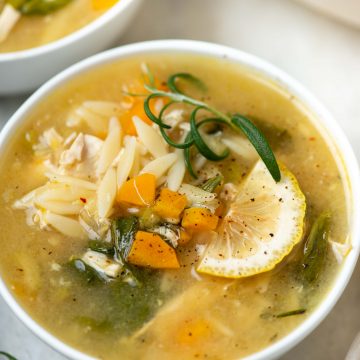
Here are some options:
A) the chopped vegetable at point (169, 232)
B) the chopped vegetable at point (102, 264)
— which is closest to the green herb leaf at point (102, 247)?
the chopped vegetable at point (102, 264)

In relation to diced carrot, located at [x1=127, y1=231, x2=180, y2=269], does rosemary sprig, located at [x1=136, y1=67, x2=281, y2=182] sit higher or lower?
higher

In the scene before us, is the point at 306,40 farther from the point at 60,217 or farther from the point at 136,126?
the point at 60,217

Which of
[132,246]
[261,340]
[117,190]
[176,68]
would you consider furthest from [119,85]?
[261,340]

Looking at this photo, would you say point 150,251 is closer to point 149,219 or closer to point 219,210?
point 149,219

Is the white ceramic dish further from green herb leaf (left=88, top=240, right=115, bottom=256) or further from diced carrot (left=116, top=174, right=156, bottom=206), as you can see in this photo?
green herb leaf (left=88, top=240, right=115, bottom=256)

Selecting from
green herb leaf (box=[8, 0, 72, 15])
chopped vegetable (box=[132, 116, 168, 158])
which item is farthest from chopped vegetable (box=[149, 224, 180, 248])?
green herb leaf (box=[8, 0, 72, 15])

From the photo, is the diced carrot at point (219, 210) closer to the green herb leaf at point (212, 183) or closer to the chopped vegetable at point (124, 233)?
the green herb leaf at point (212, 183)
